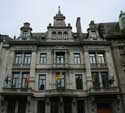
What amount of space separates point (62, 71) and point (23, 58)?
572cm

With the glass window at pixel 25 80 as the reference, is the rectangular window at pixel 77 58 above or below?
above

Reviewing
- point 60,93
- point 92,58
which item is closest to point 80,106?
point 60,93

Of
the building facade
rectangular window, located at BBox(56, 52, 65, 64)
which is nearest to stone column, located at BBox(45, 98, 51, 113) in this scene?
the building facade

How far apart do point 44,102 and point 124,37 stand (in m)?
14.9

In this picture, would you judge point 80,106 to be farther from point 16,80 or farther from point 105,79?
point 16,80

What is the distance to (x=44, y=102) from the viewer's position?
23.9 metres

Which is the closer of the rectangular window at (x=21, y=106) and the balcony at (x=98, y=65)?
the rectangular window at (x=21, y=106)

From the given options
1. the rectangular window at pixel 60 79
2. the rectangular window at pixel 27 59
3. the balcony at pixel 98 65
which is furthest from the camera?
the rectangular window at pixel 27 59

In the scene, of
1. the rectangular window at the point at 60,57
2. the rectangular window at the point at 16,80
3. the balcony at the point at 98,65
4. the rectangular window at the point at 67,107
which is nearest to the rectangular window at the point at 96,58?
the balcony at the point at 98,65

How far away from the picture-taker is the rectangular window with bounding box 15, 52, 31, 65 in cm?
2657

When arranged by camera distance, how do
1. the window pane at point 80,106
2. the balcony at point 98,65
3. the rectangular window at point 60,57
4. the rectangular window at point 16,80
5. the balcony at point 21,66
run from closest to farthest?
the window pane at point 80,106, the rectangular window at point 16,80, the balcony at point 21,66, the balcony at point 98,65, the rectangular window at point 60,57

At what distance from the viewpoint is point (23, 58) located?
88.2 feet

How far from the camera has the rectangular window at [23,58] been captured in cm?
2657

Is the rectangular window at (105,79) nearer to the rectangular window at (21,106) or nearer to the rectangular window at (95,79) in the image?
the rectangular window at (95,79)
